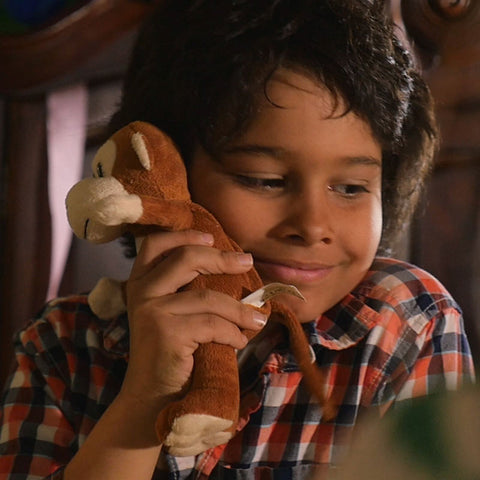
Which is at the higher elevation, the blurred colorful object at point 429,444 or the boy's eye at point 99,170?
the boy's eye at point 99,170

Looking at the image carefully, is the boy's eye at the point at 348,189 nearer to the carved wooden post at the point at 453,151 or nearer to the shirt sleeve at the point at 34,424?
the carved wooden post at the point at 453,151

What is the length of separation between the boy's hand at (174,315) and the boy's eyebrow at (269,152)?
10cm

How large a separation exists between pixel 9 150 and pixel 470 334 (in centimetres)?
73

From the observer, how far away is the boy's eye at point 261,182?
25.7 inches

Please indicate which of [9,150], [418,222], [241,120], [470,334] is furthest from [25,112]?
[470,334]

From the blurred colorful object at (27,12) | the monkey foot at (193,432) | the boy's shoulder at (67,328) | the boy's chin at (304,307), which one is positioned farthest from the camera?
the blurred colorful object at (27,12)

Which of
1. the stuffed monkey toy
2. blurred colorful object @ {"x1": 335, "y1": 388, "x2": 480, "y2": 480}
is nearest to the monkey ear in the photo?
the stuffed monkey toy

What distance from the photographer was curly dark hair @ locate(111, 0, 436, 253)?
656mm

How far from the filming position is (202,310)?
59 cm

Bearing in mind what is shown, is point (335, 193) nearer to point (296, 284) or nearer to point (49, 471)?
point (296, 284)

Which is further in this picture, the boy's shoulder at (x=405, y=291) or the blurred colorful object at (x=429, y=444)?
the boy's shoulder at (x=405, y=291)

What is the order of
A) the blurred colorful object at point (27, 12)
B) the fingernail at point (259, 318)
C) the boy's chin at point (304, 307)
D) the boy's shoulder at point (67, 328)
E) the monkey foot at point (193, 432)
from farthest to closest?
the blurred colorful object at point (27, 12)
the boy's shoulder at point (67, 328)
the boy's chin at point (304, 307)
the fingernail at point (259, 318)
the monkey foot at point (193, 432)

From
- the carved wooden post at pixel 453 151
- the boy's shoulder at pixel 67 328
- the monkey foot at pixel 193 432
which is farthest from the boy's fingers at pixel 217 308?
the carved wooden post at pixel 453 151

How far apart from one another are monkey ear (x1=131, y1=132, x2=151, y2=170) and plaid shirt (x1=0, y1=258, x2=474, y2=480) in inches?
10.4
